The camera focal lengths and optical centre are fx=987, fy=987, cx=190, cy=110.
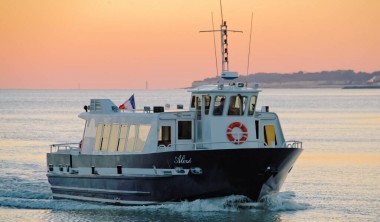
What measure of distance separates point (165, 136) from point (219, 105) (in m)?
2.16

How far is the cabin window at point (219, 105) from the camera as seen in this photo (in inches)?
1344

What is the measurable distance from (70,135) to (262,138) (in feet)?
153

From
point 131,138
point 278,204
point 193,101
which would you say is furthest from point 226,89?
point 278,204

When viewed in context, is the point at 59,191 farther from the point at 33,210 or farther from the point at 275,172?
the point at 275,172

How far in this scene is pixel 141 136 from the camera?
34.3 meters

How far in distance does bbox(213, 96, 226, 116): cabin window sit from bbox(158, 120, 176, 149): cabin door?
1.54 metres

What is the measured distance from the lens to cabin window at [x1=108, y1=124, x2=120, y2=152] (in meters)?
35.6

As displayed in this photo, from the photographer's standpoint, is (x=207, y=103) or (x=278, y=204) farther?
(x=278, y=204)

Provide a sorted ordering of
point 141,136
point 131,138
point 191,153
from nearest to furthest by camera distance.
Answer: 1. point 191,153
2. point 141,136
3. point 131,138

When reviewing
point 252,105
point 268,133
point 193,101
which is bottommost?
point 268,133

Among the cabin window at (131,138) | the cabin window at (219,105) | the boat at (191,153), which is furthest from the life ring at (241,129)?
the cabin window at (131,138)

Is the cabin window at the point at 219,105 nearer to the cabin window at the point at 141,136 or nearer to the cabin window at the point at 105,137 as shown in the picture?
the cabin window at the point at 141,136

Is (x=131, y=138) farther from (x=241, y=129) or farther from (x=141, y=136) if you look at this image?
(x=241, y=129)

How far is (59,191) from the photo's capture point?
3769 centimetres
